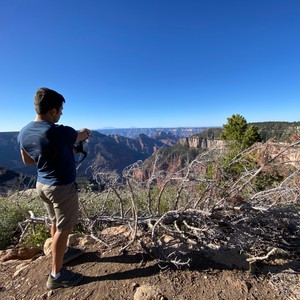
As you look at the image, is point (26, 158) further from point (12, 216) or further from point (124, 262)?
point (12, 216)

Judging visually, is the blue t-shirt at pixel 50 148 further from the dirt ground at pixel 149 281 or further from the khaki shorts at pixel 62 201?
the dirt ground at pixel 149 281

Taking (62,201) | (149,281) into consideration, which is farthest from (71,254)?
(149,281)

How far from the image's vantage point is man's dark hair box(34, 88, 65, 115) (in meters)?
1.99

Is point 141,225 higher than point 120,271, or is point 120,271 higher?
point 141,225

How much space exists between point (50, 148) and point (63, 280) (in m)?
1.33

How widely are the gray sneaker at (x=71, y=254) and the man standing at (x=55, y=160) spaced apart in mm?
314

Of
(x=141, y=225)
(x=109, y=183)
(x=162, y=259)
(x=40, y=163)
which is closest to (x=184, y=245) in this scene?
(x=162, y=259)

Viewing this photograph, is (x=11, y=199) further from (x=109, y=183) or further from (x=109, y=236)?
(x=109, y=183)

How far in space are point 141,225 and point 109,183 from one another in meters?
0.82

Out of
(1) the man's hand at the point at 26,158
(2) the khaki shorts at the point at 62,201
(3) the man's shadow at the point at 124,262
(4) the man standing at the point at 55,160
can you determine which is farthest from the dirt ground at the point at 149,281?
(1) the man's hand at the point at 26,158

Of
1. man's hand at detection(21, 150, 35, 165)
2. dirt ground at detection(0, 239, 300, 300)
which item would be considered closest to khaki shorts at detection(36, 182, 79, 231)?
man's hand at detection(21, 150, 35, 165)

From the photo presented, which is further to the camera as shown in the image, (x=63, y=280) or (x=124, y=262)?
(x=124, y=262)

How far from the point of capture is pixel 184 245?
2.69m

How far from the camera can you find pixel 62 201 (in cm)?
209
